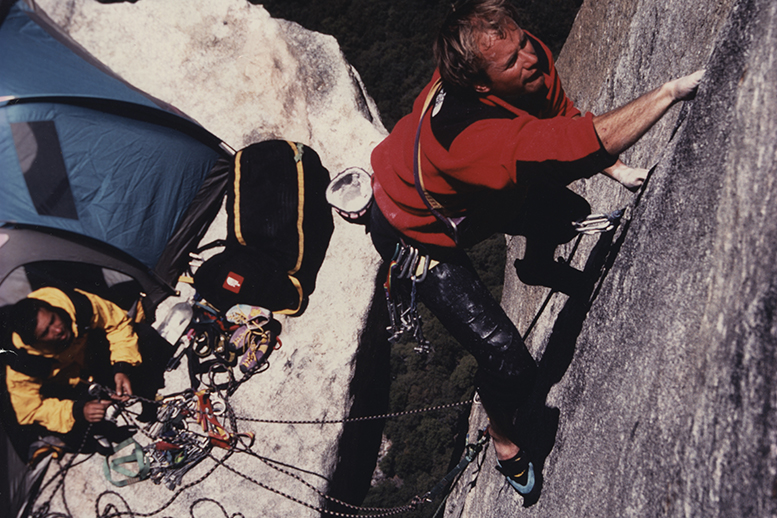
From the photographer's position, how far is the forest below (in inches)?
148

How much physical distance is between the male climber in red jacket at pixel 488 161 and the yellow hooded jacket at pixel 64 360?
2202 millimetres

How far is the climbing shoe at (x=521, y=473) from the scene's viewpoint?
2.21m

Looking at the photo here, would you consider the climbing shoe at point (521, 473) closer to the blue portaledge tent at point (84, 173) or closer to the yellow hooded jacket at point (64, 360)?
the yellow hooded jacket at point (64, 360)

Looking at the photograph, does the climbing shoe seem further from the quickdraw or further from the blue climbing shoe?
the quickdraw

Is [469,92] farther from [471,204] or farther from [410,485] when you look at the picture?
[410,485]

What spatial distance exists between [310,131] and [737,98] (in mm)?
3153

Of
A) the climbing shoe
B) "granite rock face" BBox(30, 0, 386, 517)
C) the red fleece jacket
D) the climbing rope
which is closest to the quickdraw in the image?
the red fleece jacket

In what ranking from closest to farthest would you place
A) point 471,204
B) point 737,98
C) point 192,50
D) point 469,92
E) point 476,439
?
1. point 737,98
2. point 469,92
3. point 471,204
4. point 476,439
5. point 192,50

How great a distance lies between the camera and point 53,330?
307cm

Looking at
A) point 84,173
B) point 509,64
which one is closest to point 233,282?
point 84,173

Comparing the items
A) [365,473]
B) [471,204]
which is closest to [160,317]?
[365,473]

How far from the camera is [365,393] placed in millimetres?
3855

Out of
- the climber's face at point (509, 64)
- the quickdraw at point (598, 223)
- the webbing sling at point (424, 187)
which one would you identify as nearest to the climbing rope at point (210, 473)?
the quickdraw at point (598, 223)

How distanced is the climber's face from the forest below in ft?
7.96
